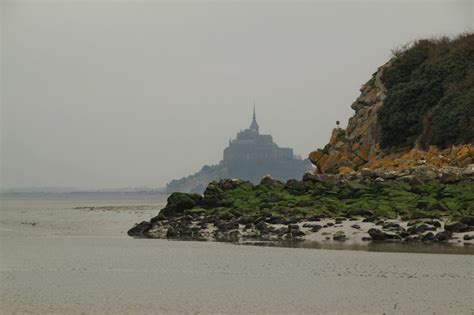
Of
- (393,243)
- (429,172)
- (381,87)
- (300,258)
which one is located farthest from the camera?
(381,87)

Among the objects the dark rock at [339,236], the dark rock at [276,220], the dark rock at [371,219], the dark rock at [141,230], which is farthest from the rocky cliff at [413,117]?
the dark rock at [339,236]

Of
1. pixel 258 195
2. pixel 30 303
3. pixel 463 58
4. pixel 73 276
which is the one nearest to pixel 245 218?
pixel 258 195

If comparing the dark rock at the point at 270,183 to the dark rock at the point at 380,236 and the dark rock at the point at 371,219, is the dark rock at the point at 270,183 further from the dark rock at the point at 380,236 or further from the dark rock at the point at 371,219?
the dark rock at the point at 380,236

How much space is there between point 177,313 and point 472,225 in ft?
49.1

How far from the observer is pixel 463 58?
51781 millimetres

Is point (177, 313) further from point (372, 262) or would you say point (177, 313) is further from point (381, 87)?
point (381, 87)

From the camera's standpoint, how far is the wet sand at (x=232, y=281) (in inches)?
535

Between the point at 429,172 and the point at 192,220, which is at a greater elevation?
the point at 429,172

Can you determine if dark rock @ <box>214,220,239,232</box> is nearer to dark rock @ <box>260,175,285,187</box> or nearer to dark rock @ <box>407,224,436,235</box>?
dark rock @ <box>407,224,436,235</box>

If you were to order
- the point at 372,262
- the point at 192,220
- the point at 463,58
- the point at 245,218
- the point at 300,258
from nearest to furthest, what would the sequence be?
1. the point at 372,262
2. the point at 300,258
3. the point at 245,218
4. the point at 192,220
5. the point at 463,58

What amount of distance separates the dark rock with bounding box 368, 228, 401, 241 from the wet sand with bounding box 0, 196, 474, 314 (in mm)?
3197

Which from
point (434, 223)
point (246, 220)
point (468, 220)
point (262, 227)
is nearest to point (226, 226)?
point (246, 220)

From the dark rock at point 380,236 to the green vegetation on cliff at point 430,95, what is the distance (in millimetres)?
21224

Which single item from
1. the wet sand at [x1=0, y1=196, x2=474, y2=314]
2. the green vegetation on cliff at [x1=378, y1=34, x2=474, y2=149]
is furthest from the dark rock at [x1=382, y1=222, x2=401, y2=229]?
the green vegetation on cliff at [x1=378, y1=34, x2=474, y2=149]
